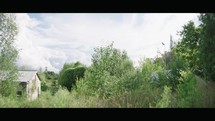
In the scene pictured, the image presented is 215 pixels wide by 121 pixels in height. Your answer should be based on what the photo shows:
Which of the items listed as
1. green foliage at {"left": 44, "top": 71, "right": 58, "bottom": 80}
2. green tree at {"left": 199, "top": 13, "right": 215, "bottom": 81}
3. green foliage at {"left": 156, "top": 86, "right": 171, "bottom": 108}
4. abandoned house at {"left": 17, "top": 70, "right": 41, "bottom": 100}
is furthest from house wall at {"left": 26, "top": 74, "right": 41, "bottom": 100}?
green tree at {"left": 199, "top": 13, "right": 215, "bottom": 81}

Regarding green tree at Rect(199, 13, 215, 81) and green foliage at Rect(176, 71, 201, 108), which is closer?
green foliage at Rect(176, 71, 201, 108)

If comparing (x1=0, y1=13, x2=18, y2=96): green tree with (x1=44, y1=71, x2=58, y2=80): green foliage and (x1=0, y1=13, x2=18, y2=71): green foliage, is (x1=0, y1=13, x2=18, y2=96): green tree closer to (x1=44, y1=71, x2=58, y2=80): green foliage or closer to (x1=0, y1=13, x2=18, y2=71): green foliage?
(x1=0, y1=13, x2=18, y2=71): green foliage

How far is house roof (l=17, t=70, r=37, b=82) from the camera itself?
26.6ft

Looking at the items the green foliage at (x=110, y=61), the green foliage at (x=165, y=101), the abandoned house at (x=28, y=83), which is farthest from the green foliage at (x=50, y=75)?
the green foliage at (x=165, y=101)

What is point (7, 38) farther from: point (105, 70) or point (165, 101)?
point (165, 101)

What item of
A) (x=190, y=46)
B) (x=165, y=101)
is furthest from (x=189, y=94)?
(x=190, y=46)

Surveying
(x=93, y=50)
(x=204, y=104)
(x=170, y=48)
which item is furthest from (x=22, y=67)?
(x=204, y=104)

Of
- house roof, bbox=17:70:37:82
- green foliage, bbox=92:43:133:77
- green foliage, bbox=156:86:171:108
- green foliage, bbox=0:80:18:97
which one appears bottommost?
green foliage, bbox=156:86:171:108

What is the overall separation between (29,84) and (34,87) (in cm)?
26

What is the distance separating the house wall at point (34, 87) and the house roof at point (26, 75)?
0.10 meters

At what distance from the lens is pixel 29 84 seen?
8203 mm

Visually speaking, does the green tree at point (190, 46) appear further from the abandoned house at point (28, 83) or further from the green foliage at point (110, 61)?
the abandoned house at point (28, 83)
